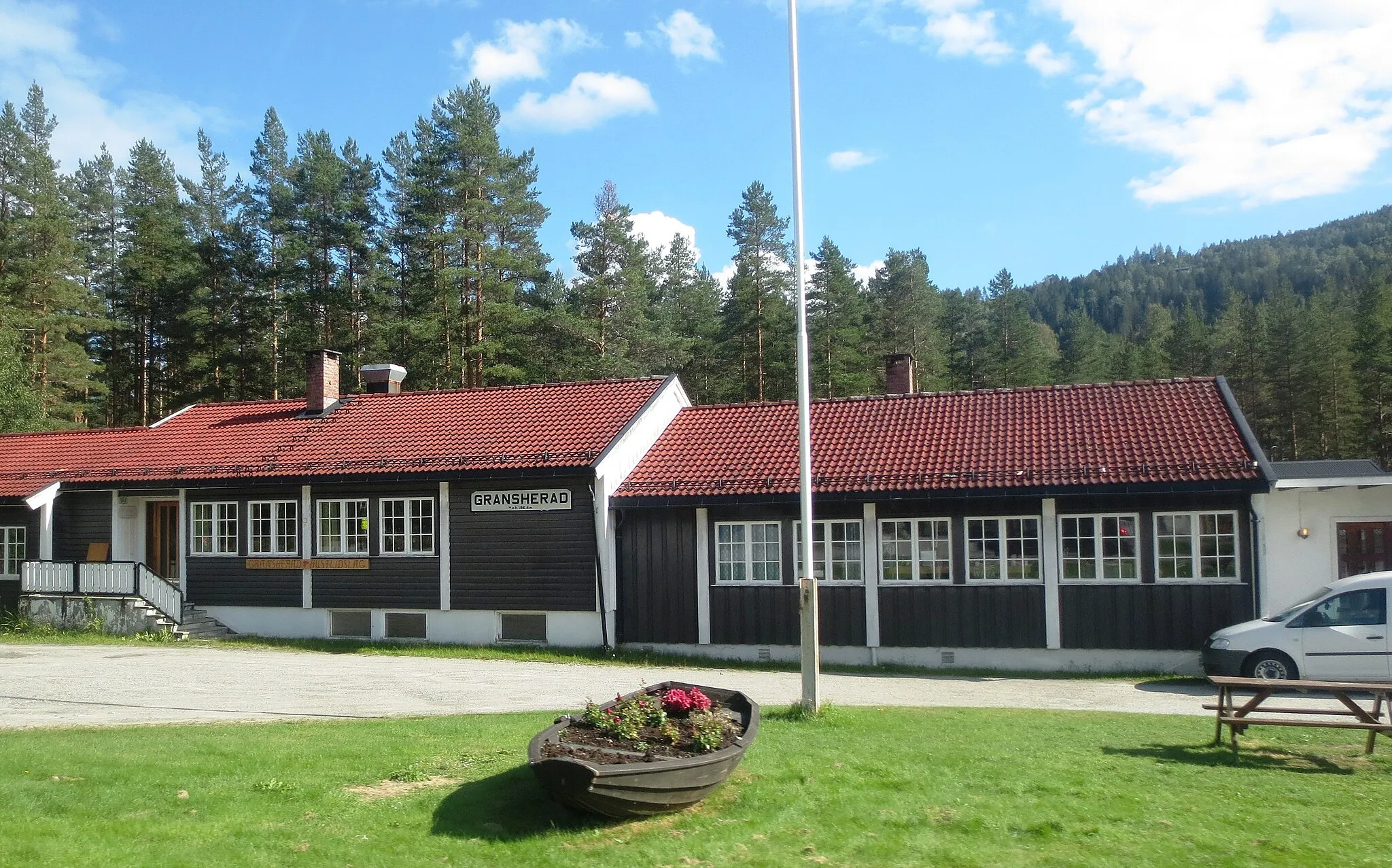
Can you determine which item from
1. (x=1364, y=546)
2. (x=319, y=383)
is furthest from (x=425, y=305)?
(x=1364, y=546)

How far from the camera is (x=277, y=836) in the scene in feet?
22.5

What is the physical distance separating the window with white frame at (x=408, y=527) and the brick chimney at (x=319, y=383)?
17.0 feet

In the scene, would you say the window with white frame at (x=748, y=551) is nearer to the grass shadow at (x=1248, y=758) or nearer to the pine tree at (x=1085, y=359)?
the grass shadow at (x=1248, y=758)

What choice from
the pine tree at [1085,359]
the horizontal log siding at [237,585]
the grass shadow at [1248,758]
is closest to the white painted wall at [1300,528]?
the grass shadow at [1248,758]

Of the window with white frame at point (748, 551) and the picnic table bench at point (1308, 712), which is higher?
the window with white frame at point (748, 551)

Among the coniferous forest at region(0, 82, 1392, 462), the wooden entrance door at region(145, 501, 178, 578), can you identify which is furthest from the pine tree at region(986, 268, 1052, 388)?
the wooden entrance door at region(145, 501, 178, 578)

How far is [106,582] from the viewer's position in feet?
72.7

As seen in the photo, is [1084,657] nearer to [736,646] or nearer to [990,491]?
[990,491]

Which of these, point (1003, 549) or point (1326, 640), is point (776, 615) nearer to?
point (1003, 549)

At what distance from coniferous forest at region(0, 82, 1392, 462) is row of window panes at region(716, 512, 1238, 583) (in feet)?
68.3

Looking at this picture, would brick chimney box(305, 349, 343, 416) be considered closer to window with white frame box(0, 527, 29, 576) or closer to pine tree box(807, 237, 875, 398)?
window with white frame box(0, 527, 29, 576)

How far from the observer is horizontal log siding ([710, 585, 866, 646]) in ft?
Result: 61.5

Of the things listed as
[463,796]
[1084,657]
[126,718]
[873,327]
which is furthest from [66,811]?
[873,327]

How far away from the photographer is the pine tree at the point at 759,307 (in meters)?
47.2
